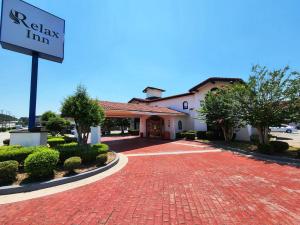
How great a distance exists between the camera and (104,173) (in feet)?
25.4

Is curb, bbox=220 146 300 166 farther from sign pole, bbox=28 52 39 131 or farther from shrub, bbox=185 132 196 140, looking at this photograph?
sign pole, bbox=28 52 39 131

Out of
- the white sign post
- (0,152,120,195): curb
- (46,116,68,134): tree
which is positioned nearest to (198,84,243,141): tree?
(0,152,120,195): curb

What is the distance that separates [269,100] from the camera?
A: 12648 mm

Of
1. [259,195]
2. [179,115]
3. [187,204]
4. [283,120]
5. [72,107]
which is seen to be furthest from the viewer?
[179,115]

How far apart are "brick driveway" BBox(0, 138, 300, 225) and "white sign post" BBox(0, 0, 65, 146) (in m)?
7.22

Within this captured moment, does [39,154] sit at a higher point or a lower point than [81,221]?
higher

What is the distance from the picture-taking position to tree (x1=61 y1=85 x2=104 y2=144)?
33.9ft

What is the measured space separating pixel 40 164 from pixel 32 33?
27.8 feet

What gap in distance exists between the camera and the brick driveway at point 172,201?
4098 mm

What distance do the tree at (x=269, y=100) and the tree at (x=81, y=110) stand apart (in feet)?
36.4

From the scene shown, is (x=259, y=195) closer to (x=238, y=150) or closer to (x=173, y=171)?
(x=173, y=171)

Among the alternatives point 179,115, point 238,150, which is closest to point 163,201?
point 238,150

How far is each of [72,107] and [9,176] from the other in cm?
507

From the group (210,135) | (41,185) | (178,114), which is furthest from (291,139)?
(41,185)
